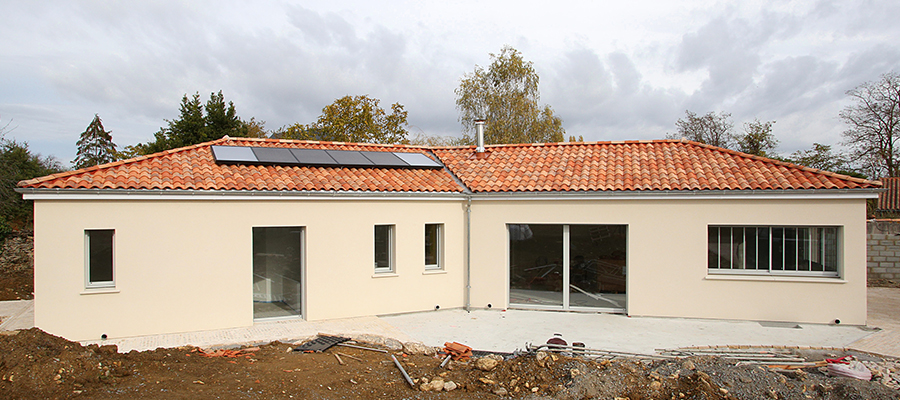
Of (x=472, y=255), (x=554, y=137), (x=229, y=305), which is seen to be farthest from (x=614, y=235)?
(x=554, y=137)

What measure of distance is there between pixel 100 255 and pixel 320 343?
4805 millimetres

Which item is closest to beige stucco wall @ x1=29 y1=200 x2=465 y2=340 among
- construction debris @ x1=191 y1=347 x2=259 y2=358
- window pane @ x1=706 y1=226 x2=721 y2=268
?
construction debris @ x1=191 y1=347 x2=259 y2=358

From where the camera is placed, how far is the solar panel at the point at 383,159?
14000 mm

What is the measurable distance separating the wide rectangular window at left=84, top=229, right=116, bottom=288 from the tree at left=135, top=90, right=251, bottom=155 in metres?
24.1

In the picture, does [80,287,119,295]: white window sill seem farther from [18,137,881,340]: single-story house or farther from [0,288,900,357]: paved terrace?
[0,288,900,357]: paved terrace

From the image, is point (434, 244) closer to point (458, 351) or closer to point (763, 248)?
point (458, 351)

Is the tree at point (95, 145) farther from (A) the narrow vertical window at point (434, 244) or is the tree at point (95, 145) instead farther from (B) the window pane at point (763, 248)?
(B) the window pane at point (763, 248)

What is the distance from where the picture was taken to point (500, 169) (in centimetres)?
1469

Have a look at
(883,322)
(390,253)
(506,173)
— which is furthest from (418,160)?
(883,322)

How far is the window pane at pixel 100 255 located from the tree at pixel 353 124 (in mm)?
23869

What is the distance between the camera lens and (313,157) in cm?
1359

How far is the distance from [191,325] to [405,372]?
5434 mm

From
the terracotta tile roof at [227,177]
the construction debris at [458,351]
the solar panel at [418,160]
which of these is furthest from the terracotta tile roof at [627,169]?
the construction debris at [458,351]

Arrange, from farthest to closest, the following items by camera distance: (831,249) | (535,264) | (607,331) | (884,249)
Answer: (884,249), (535,264), (831,249), (607,331)
